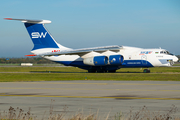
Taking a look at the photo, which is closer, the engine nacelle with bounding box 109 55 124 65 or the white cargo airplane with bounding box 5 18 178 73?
the engine nacelle with bounding box 109 55 124 65

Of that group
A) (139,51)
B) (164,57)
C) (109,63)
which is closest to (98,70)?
(109,63)

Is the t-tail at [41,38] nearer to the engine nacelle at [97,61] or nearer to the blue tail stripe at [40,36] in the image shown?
the blue tail stripe at [40,36]

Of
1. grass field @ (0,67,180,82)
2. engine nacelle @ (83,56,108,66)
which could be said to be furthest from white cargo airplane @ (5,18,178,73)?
grass field @ (0,67,180,82)

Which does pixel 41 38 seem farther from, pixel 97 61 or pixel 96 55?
pixel 97 61

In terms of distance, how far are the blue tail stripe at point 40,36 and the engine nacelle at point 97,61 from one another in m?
7.30

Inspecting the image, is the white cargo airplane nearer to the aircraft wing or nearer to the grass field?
the aircraft wing

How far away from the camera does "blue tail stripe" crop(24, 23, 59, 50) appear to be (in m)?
48.0

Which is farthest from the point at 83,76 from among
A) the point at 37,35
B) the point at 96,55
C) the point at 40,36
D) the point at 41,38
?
the point at 37,35

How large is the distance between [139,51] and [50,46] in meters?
15.2

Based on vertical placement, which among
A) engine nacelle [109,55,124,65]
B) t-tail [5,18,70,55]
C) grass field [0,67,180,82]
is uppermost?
t-tail [5,18,70,55]

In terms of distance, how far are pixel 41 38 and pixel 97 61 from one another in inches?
443

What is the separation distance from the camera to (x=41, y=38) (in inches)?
1889

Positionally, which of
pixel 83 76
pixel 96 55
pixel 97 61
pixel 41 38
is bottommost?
pixel 83 76

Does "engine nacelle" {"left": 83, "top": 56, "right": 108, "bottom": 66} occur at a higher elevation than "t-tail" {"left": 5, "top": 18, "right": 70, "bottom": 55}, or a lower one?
lower
